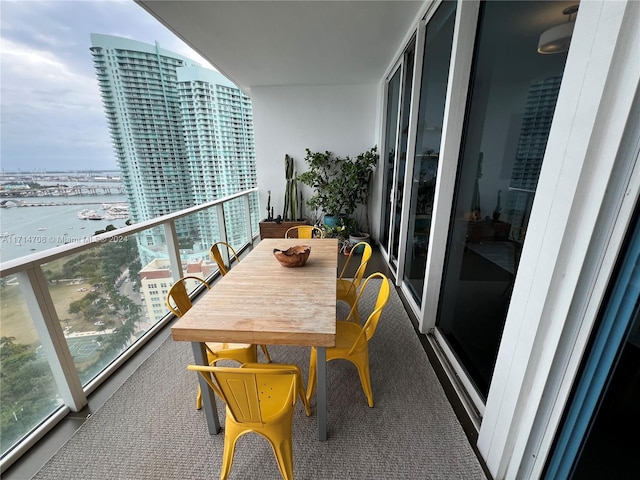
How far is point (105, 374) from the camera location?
179 cm

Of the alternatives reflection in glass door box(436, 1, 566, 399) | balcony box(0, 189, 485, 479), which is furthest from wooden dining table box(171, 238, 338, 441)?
reflection in glass door box(436, 1, 566, 399)

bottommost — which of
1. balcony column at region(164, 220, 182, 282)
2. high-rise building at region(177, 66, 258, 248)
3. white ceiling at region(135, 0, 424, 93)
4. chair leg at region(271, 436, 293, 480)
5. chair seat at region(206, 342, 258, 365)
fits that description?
chair leg at region(271, 436, 293, 480)

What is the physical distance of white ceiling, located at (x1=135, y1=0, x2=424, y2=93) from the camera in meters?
2.21

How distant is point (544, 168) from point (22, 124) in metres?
3.34

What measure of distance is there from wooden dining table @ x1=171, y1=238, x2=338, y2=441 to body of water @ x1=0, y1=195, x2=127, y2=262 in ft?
3.49

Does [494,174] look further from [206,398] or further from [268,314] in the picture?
[206,398]

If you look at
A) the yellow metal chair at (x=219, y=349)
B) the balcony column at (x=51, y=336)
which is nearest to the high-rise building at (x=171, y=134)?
the balcony column at (x=51, y=336)

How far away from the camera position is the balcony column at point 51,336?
4.43 ft

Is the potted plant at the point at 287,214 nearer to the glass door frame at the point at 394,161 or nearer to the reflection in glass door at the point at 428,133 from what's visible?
the glass door frame at the point at 394,161

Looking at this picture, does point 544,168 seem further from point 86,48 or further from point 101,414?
point 86,48

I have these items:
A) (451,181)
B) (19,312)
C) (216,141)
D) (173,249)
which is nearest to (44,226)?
(19,312)

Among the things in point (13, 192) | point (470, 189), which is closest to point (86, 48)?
point (13, 192)

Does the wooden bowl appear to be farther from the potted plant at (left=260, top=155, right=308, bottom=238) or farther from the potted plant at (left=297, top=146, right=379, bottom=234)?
the potted plant at (left=260, top=155, right=308, bottom=238)

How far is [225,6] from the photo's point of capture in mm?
2193
